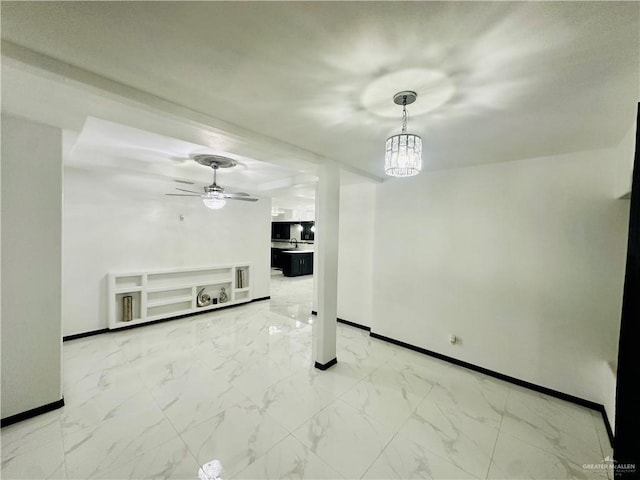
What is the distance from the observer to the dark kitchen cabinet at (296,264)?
884 centimetres

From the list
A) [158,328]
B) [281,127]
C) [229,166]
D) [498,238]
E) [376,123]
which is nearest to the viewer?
[376,123]

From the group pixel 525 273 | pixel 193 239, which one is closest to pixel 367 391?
pixel 525 273

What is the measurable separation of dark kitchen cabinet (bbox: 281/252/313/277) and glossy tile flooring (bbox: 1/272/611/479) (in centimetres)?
552

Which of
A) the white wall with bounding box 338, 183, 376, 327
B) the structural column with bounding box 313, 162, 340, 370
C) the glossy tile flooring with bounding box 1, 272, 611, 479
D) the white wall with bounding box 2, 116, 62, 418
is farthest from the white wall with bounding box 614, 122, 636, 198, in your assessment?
the white wall with bounding box 2, 116, 62, 418

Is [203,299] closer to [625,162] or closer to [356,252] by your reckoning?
[356,252]

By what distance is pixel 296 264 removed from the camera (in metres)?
8.99

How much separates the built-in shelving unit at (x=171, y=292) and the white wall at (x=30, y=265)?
189cm

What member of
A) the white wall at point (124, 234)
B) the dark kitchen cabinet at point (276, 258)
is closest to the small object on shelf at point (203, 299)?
the white wall at point (124, 234)

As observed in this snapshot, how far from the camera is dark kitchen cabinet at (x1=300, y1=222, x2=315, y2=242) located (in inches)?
426

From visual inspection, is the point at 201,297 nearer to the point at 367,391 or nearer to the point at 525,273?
the point at 367,391

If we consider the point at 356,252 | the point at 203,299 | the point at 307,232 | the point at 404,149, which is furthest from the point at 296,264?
the point at 404,149

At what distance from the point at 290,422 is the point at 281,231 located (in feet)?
31.4

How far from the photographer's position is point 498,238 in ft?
9.37

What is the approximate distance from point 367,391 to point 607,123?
3.08 m
